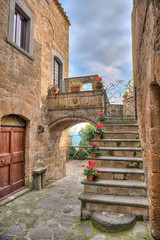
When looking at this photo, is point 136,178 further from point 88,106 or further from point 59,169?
point 59,169

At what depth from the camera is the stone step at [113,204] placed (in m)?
2.71

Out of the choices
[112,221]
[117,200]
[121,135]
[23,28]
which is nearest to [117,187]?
[117,200]

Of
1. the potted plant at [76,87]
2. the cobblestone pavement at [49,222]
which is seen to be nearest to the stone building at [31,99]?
the potted plant at [76,87]

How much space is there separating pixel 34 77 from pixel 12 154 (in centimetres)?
254

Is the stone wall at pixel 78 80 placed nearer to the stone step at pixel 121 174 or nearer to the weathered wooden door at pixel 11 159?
the weathered wooden door at pixel 11 159

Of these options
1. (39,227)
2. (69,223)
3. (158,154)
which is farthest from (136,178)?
(39,227)

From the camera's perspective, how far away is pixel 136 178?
3.26 metres

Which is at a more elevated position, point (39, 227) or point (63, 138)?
point (63, 138)

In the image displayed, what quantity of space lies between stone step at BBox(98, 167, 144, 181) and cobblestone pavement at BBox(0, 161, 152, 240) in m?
0.84

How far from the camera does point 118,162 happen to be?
3619 mm

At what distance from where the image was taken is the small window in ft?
15.4

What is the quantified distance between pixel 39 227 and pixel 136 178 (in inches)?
80.1

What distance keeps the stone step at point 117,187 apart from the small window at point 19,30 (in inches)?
173

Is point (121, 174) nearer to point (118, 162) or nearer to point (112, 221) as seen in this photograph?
point (118, 162)
